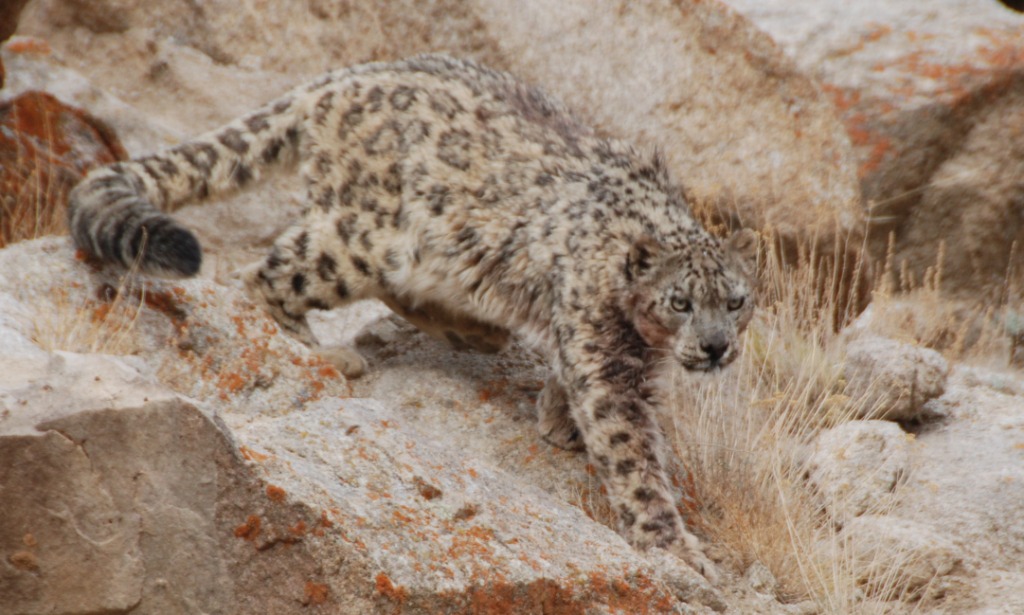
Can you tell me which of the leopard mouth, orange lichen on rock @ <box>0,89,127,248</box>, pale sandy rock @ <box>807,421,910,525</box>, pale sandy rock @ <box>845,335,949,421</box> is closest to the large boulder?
the leopard mouth

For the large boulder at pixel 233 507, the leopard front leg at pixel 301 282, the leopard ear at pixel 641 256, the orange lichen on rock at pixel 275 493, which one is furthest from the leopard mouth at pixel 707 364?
the orange lichen on rock at pixel 275 493

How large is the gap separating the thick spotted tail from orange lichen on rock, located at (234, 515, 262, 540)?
1.58 metres

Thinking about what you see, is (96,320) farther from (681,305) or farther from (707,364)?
(707,364)

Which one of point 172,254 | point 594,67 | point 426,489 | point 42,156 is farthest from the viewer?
point 594,67

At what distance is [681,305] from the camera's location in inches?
219

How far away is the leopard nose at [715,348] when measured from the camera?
5.44 meters

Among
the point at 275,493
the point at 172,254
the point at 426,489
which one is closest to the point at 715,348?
the point at 426,489

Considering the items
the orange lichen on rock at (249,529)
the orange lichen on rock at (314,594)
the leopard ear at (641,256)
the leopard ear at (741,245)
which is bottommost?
the orange lichen on rock at (314,594)

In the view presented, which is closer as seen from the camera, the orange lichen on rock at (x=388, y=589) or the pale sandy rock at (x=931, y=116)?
the orange lichen on rock at (x=388, y=589)

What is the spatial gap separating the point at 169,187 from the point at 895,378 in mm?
Result: 4343

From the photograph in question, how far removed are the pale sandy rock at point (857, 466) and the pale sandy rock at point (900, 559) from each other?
0.22 metres

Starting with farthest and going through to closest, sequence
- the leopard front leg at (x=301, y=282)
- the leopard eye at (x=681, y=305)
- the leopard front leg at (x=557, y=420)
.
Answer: the leopard front leg at (x=301, y=282)
the leopard front leg at (x=557, y=420)
the leopard eye at (x=681, y=305)

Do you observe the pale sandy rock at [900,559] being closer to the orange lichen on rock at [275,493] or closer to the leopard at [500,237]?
the leopard at [500,237]

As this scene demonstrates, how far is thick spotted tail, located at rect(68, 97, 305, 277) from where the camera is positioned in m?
4.62
